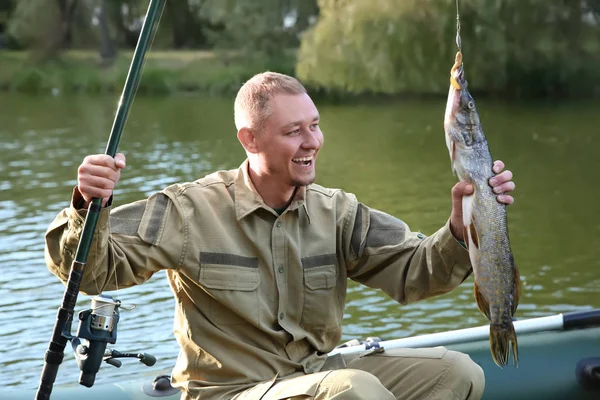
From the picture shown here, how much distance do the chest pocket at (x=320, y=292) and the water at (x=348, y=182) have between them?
41.3 inches

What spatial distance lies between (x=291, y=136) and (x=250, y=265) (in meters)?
0.41

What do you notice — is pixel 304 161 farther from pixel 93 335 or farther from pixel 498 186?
pixel 93 335

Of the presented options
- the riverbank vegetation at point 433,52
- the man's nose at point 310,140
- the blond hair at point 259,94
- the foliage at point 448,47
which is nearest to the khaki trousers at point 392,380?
the man's nose at point 310,140

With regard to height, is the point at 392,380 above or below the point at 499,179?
A: below

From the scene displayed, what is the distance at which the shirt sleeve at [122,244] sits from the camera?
299 cm

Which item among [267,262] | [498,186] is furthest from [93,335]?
[498,186]

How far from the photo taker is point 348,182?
40.5ft

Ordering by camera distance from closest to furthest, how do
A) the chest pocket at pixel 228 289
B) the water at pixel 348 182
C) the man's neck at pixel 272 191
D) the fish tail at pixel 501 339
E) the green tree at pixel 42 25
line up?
the fish tail at pixel 501 339, the chest pocket at pixel 228 289, the man's neck at pixel 272 191, the water at pixel 348 182, the green tree at pixel 42 25

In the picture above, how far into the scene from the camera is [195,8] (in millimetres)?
31234

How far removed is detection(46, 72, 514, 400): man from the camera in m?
3.14

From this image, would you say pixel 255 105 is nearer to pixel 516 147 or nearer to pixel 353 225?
pixel 353 225

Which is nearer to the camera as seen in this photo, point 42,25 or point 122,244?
point 122,244

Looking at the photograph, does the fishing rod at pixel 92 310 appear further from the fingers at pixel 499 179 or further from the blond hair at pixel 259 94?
the fingers at pixel 499 179

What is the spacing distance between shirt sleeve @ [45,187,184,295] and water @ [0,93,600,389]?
1.09m
